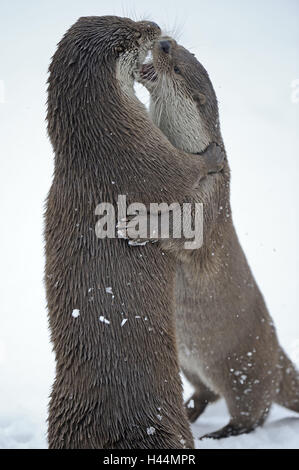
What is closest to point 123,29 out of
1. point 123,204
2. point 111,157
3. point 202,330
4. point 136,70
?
point 136,70

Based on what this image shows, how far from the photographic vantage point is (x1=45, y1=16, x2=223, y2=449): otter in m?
1.77

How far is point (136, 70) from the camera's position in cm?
201

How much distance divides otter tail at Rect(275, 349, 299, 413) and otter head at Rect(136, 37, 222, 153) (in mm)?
1212

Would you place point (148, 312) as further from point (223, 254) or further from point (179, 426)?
point (223, 254)

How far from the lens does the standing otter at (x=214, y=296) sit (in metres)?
2.19

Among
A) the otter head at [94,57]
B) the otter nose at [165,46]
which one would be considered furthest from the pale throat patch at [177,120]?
the otter head at [94,57]

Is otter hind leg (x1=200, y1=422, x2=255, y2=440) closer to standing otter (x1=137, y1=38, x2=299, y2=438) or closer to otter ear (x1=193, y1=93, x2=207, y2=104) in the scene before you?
standing otter (x1=137, y1=38, x2=299, y2=438)

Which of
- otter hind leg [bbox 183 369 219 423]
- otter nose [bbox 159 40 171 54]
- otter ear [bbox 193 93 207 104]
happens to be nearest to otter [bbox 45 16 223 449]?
otter nose [bbox 159 40 171 54]

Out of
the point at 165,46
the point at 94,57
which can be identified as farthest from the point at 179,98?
the point at 94,57

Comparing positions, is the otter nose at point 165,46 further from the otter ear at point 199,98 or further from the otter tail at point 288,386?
the otter tail at point 288,386

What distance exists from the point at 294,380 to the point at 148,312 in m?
1.31

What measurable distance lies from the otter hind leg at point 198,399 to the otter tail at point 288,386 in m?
0.33

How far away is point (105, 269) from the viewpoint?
1.82 m
